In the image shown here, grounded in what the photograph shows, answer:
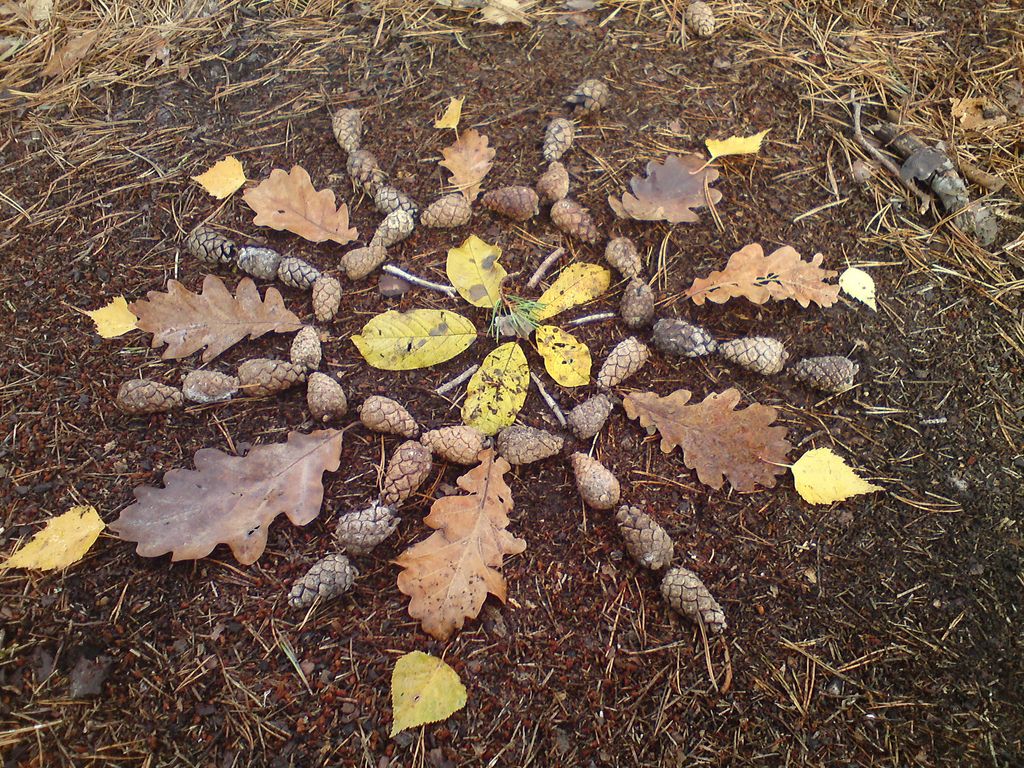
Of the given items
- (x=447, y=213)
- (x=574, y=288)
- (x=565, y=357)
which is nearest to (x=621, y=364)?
(x=565, y=357)

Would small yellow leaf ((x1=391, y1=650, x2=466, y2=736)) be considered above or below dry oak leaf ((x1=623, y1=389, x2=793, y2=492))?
below

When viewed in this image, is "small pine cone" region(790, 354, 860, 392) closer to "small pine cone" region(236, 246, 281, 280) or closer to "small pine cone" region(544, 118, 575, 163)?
"small pine cone" region(544, 118, 575, 163)

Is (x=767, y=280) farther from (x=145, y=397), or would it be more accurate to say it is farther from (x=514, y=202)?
(x=145, y=397)

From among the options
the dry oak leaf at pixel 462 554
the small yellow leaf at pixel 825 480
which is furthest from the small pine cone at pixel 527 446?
the small yellow leaf at pixel 825 480

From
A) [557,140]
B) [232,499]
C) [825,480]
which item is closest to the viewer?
[232,499]

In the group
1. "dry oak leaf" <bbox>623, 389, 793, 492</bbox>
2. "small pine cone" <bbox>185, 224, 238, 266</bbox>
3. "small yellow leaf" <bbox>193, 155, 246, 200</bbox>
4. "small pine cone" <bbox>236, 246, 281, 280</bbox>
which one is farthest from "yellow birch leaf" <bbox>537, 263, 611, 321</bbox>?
"small yellow leaf" <bbox>193, 155, 246, 200</bbox>

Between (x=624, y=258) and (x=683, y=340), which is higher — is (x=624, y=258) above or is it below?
above
